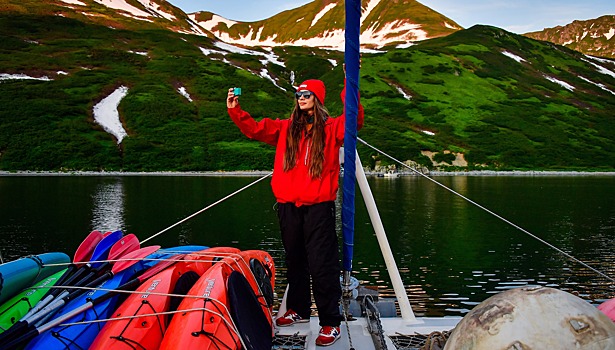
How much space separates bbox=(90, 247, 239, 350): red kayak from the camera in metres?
3.63

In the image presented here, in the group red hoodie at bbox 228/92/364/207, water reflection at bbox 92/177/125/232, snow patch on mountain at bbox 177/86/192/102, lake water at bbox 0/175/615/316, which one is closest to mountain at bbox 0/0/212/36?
snow patch on mountain at bbox 177/86/192/102

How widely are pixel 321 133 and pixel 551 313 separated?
9.62ft

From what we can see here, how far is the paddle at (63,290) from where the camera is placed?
11.1ft

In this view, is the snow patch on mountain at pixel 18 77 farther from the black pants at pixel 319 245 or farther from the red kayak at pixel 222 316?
the red kayak at pixel 222 316

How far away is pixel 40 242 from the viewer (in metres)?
20.2

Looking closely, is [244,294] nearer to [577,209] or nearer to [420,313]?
[420,313]

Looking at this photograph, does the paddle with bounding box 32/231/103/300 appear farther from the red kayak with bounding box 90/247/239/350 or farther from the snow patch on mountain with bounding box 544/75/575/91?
the snow patch on mountain with bounding box 544/75/575/91

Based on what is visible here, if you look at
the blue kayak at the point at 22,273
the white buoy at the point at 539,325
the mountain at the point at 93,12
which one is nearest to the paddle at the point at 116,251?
the blue kayak at the point at 22,273

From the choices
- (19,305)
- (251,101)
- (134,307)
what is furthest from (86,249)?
(251,101)

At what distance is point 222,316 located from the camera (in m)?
3.58

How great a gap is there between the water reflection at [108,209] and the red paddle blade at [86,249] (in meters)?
18.9

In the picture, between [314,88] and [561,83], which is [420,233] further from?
[561,83]

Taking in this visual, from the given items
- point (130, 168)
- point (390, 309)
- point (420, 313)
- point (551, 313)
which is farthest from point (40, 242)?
point (130, 168)

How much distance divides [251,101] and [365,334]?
97.8 metres
